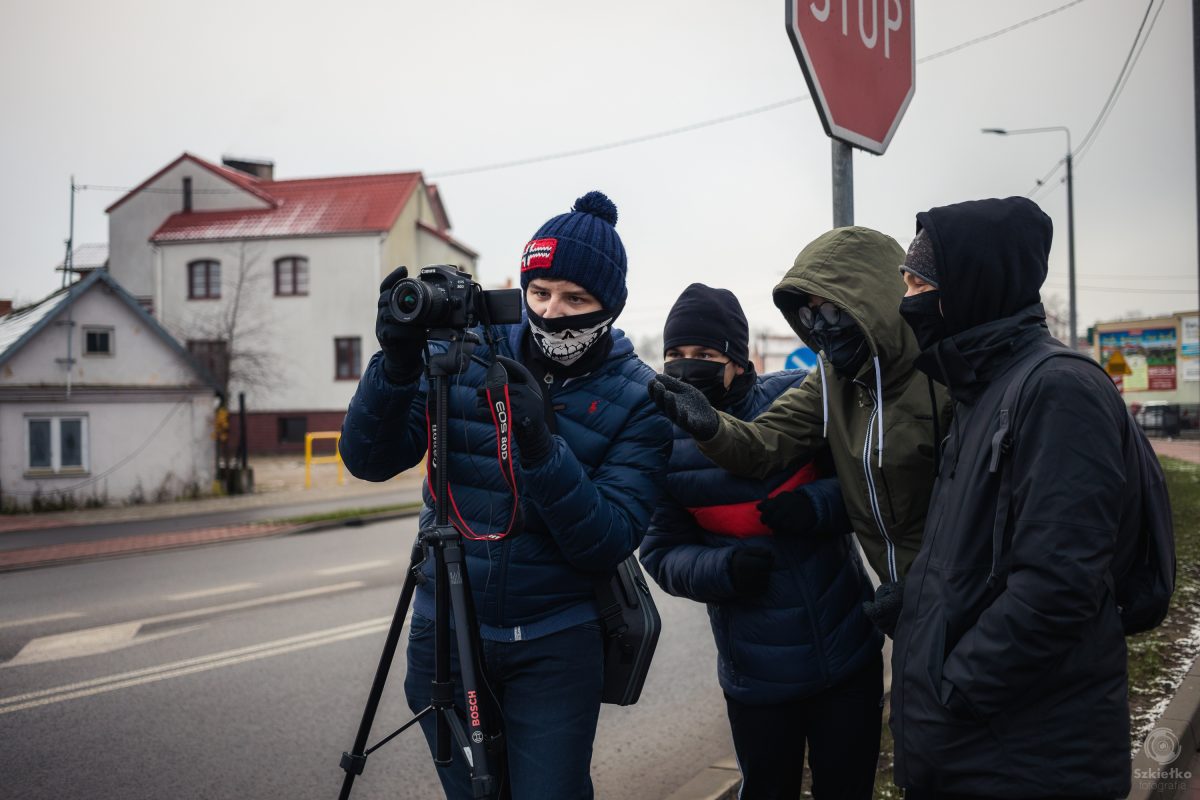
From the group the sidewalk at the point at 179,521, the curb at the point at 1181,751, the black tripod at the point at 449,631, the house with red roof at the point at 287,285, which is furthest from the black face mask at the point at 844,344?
the house with red roof at the point at 287,285

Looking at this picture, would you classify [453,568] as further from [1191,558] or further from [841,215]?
[1191,558]

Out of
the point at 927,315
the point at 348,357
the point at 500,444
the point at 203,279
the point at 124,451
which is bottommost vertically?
the point at 124,451

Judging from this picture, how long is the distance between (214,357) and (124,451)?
1124cm

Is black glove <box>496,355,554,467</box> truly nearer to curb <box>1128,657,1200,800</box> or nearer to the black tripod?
the black tripod

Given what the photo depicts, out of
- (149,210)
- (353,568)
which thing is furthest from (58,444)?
(149,210)

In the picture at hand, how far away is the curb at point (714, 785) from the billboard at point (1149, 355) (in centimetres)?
5148

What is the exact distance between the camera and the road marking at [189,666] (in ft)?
19.0

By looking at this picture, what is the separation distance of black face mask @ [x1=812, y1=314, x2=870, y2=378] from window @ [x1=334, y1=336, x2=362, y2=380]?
104 feet

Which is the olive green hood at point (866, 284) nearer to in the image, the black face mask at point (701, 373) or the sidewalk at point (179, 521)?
the black face mask at point (701, 373)

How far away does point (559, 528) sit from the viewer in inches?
84.3

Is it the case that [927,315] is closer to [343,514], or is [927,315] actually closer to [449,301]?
[449,301]

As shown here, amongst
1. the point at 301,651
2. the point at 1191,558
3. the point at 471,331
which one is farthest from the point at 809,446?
the point at 1191,558

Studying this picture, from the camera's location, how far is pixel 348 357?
33.2m

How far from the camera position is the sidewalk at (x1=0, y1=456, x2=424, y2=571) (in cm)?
1273
